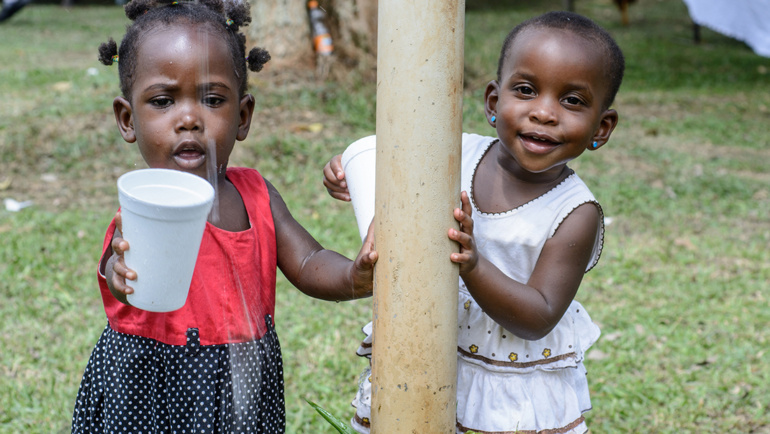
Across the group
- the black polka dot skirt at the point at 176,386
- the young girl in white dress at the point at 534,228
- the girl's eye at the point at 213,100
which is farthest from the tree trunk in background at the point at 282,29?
the black polka dot skirt at the point at 176,386

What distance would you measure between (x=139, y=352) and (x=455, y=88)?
3.13 ft

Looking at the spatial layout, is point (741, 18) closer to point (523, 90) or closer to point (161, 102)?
point (523, 90)

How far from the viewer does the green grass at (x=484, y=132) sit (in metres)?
3.18

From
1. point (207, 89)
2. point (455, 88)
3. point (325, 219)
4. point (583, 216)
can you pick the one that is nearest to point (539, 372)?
point (583, 216)

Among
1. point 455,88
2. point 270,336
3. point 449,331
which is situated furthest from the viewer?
point 270,336

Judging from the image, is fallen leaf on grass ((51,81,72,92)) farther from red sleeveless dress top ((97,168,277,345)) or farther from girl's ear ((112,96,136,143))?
red sleeveless dress top ((97,168,277,345))

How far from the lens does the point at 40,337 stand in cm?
348

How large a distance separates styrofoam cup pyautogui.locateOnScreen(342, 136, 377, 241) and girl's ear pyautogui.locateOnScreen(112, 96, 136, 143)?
20.8 inches

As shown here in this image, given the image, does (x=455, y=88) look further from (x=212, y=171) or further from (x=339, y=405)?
(x=339, y=405)

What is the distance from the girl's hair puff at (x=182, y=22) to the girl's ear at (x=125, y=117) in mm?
24

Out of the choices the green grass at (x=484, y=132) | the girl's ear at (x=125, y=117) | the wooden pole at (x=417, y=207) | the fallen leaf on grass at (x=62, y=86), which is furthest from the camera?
the fallen leaf on grass at (x=62, y=86)

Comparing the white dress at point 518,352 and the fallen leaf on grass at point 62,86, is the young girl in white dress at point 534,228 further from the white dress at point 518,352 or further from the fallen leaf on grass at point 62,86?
the fallen leaf on grass at point 62,86

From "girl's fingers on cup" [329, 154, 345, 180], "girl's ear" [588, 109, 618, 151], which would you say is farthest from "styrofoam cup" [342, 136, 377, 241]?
"girl's ear" [588, 109, 618, 151]

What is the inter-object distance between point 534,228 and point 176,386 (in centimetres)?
93
